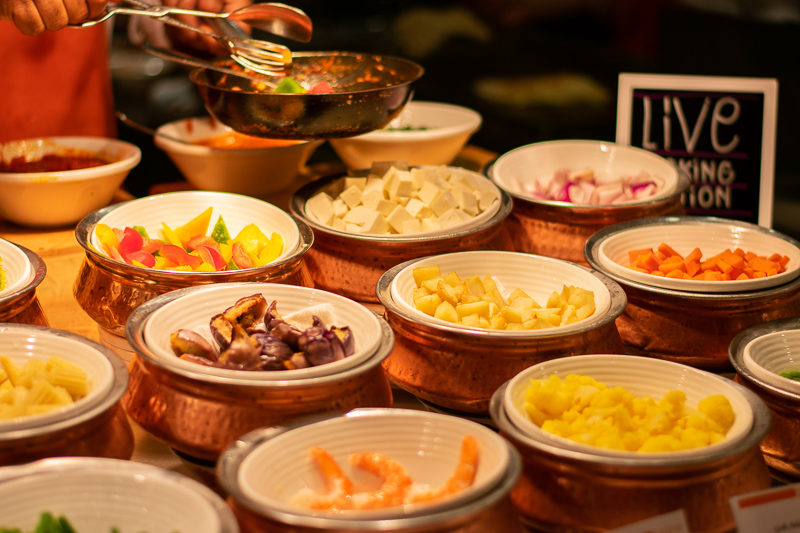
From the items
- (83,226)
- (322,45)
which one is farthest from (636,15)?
(83,226)

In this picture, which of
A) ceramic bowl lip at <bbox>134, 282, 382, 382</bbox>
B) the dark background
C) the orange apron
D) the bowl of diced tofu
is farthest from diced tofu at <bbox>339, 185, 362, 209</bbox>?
the dark background

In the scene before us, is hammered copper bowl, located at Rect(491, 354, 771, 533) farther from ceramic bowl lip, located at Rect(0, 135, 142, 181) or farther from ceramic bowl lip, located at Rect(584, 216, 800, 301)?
ceramic bowl lip, located at Rect(0, 135, 142, 181)

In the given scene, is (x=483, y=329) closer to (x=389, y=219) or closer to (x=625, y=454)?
(x=625, y=454)

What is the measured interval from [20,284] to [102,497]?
2.09 feet

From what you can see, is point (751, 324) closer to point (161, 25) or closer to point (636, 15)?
point (161, 25)

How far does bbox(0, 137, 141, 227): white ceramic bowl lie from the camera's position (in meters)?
1.96

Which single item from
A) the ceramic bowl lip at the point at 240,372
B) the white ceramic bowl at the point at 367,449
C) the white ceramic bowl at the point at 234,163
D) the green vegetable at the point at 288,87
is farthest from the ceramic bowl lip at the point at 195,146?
the white ceramic bowl at the point at 367,449

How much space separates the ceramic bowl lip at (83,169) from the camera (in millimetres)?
1949

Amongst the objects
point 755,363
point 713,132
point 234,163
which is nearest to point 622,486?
point 755,363

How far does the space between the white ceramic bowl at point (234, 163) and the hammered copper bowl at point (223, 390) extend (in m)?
0.83

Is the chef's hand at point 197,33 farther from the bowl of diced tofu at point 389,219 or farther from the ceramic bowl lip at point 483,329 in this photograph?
the ceramic bowl lip at point 483,329

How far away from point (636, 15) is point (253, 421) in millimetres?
3491

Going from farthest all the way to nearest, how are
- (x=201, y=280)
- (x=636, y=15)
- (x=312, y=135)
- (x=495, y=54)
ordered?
(x=495, y=54), (x=636, y=15), (x=312, y=135), (x=201, y=280)

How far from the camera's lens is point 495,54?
476cm
